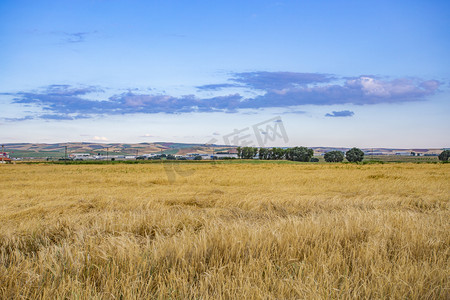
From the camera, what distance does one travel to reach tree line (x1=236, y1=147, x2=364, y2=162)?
152625 millimetres

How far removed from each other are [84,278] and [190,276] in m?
1.04

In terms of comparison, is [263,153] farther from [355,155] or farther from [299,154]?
[355,155]

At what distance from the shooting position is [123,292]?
9.80 ft

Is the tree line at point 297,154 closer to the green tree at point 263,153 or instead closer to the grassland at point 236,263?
the green tree at point 263,153

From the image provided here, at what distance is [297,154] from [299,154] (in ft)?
3.52

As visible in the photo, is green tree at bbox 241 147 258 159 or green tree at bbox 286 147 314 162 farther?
green tree at bbox 241 147 258 159

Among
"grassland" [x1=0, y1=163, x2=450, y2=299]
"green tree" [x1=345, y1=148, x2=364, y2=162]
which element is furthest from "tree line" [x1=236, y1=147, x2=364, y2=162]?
"grassland" [x1=0, y1=163, x2=450, y2=299]

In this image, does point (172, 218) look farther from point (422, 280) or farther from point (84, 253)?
point (422, 280)

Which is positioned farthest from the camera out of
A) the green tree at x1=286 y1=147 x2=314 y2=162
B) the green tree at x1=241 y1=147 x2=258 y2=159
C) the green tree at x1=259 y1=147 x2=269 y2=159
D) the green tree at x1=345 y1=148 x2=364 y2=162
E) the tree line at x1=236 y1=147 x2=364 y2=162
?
the green tree at x1=259 y1=147 x2=269 y2=159

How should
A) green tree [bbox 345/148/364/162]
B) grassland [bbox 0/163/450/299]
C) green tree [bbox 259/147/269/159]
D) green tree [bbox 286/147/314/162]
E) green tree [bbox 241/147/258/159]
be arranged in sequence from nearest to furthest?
1. grassland [bbox 0/163/450/299]
2. green tree [bbox 345/148/364/162]
3. green tree [bbox 286/147/314/162]
4. green tree [bbox 241/147/258/159]
5. green tree [bbox 259/147/269/159]

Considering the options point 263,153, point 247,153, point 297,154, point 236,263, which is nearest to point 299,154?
point 297,154

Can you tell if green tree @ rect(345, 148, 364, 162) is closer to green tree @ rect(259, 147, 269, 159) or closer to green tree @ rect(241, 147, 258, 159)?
green tree @ rect(259, 147, 269, 159)

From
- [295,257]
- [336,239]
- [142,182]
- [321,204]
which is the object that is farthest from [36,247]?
[142,182]

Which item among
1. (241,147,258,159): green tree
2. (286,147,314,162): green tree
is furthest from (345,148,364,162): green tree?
(241,147,258,159): green tree
